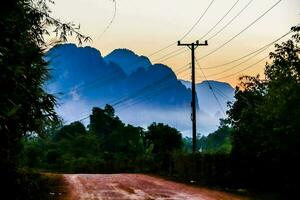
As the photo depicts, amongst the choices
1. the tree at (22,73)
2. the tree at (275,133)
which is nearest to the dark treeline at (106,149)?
the tree at (275,133)

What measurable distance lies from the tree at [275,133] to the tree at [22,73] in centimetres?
958

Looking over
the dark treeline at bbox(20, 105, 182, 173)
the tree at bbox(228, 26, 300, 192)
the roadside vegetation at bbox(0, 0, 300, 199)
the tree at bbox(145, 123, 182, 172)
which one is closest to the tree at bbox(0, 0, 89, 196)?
the roadside vegetation at bbox(0, 0, 300, 199)

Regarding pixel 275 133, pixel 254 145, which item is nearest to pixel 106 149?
pixel 254 145

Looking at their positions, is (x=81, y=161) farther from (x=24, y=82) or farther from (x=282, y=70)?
(x=24, y=82)

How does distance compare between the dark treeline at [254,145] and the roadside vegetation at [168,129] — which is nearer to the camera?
the roadside vegetation at [168,129]

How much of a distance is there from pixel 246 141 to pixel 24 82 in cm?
1904

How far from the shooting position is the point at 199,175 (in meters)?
34.0

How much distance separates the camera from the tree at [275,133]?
18531 millimetres

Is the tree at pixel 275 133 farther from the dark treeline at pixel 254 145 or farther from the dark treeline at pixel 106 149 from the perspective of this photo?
the dark treeline at pixel 106 149

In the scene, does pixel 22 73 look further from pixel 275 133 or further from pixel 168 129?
pixel 168 129

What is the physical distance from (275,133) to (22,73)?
1344 cm

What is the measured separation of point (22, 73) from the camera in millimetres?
9430

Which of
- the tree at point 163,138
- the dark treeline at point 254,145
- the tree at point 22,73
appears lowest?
the tree at point 22,73

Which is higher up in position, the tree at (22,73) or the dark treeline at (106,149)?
the dark treeline at (106,149)
